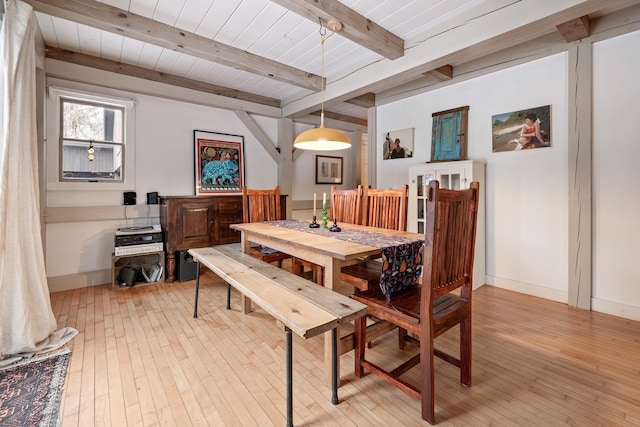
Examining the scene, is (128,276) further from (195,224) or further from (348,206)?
(348,206)

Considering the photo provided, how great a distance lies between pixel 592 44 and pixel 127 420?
14.3 ft

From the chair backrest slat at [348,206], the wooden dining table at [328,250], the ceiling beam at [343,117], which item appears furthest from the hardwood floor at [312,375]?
the ceiling beam at [343,117]

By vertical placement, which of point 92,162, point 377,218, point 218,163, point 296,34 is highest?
point 296,34

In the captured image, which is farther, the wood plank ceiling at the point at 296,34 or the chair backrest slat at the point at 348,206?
the chair backrest slat at the point at 348,206

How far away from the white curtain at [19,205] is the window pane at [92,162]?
4.58ft

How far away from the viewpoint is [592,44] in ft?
8.80

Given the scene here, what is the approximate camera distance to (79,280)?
340 centimetres

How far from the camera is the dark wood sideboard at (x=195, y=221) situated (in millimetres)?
3551

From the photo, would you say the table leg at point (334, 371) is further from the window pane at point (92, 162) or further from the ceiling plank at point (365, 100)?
the ceiling plank at point (365, 100)

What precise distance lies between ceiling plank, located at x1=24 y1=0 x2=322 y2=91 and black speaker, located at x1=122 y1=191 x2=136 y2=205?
1781 millimetres

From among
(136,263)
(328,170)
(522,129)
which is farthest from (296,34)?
(136,263)

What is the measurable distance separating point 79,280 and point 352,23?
12.8 ft

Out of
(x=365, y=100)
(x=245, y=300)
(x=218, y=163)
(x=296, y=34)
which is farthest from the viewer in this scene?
(x=365, y=100)

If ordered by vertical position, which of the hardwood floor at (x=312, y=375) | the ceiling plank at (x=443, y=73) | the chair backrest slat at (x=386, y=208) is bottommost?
the hardwood floor at (x=312, y=375)
